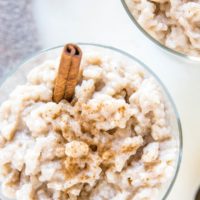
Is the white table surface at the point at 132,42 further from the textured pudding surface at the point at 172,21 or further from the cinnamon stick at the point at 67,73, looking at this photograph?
the cinnamon stick at the point at 67,73

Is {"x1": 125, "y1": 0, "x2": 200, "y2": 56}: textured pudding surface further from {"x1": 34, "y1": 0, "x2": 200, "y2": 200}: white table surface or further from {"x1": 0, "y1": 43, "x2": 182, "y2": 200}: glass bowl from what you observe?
{"x1": 34, "y1": 0, "x2": 200, "y2": 200}: white table surface

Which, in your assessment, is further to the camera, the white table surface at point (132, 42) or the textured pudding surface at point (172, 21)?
the white table surface at point (132, 42)

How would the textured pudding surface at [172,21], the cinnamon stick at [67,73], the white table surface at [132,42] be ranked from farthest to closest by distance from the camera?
the white table surface at [132,42] < the textured pudding surface at [172,21] < the cinnamon stick at [67,73]

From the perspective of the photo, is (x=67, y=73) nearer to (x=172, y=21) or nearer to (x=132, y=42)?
(x=172, y=21)

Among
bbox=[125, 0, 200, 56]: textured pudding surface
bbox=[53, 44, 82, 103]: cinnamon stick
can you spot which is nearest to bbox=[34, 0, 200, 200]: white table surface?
bbox=[125, 0, 200, 56]: textured pudding surface

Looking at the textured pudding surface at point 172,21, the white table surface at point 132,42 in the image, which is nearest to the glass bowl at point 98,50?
the textured pudding surface at point 172,21

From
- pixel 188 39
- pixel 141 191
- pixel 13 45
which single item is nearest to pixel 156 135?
pixel 141 191
